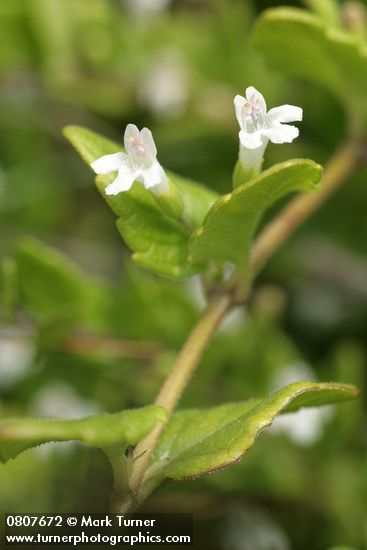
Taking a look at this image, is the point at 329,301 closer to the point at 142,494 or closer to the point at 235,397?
the point at 235,397

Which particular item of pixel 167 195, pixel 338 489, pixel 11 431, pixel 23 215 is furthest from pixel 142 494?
pixel 23 215

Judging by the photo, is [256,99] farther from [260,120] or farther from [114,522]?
[114,522]

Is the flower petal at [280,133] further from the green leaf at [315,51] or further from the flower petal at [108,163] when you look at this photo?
the green leaf at [315,51]

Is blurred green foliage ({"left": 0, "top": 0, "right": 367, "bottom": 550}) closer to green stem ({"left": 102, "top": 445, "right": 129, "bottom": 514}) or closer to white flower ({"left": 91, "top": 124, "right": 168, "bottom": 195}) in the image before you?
green stem ({"left": 102, "top": 445, "right": 129, "bottom": 514})

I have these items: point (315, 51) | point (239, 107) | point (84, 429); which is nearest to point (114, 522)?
point (84, 429)

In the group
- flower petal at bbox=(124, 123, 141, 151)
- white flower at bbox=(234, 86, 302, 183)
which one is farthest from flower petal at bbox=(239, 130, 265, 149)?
flower petal at bbox=(124, 123, 141, 151)
